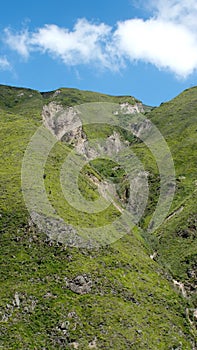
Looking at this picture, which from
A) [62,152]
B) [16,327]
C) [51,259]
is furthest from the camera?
[62,152]

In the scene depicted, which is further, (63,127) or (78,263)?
(63,127)

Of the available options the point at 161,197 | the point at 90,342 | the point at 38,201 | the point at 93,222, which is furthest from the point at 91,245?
the point at 161,197

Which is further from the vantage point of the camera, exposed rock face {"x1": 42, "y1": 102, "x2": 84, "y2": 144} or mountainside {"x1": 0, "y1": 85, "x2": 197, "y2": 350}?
exposed rock face {"x1": 42, "y1": 102, "x2": 84, "y2": 144}

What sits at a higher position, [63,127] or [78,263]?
[63,127]

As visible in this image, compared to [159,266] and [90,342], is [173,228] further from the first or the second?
[90,342]

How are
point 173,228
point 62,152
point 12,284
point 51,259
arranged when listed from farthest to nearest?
point 173,228, point 62,152, point 51,259, point 12,284

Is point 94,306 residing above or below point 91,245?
below

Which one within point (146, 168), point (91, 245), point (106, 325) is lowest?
point (106, 325)

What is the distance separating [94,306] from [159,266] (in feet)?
82.9

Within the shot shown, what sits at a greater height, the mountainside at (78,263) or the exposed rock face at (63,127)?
the exposed rock face at (63,127)

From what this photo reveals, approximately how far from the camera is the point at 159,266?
9012cm

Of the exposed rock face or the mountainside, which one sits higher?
the exposed rock face

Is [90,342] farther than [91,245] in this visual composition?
No

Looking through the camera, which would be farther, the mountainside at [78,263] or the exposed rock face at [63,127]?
the exposed rock face at [63,127]
